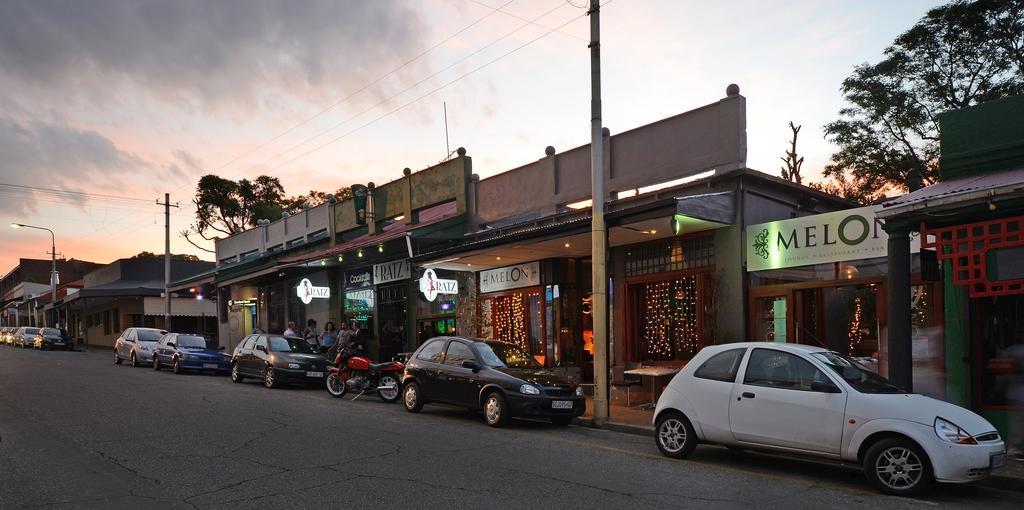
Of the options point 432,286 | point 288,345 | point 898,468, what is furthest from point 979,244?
point 288,345

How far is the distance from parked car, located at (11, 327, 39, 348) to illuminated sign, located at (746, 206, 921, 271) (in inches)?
1879

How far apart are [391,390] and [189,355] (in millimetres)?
11601

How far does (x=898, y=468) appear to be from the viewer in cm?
750

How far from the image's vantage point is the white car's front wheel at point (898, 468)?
7.32 meters

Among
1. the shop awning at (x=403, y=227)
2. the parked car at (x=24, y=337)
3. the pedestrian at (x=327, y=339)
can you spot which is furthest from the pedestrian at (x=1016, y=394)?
the parked car at (x=24, y=337)

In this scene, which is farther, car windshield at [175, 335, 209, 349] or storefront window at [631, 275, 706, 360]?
car windshield at [175, 335, 209, 349]

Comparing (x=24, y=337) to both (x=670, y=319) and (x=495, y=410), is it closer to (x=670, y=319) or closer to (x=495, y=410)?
(x=670, y=319)

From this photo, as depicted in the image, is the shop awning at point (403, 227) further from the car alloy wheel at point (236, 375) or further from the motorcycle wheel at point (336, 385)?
the motorcycle wheel at point (336, 385)

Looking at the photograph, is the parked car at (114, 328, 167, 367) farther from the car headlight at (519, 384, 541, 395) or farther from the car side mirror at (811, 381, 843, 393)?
the car side mirror at (811, 381, 843, 393)

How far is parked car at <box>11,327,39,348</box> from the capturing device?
47.8 m

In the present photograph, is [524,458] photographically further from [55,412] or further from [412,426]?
[55,412]

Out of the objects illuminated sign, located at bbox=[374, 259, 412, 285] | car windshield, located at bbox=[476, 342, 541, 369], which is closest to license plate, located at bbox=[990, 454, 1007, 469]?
car windshield, located at bbox=[476, 342, 541, 369]

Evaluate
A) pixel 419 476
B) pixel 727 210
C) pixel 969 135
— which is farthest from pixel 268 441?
pixel 969 135

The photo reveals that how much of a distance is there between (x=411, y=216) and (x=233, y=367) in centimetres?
756
